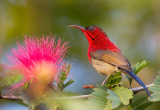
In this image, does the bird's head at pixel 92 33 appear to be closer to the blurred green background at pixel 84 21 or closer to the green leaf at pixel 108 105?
the blurred green background at pixel 84 21

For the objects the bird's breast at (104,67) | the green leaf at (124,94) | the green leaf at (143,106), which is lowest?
the green leaf at (143,106)

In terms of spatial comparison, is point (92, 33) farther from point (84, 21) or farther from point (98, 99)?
point (98, 99)

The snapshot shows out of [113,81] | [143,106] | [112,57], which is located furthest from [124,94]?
[112,57]

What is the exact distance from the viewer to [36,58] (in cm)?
337

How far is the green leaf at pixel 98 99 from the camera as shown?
2692mm

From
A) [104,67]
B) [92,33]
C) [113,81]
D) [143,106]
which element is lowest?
[143,106]

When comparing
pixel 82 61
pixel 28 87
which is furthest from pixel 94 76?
pixel 28 87

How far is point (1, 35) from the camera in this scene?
6.09 m

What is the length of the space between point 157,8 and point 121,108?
3667mm

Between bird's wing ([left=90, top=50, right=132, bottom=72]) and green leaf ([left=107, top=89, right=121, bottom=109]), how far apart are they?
143 cm

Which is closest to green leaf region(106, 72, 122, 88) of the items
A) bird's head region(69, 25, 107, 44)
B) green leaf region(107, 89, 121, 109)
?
green leaf region(107, 89, 121, 109)

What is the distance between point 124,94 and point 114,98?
135mm

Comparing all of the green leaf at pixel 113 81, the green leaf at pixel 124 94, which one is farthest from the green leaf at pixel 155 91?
the green leaf at pixel 113 81

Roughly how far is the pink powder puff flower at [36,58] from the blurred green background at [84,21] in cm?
258
